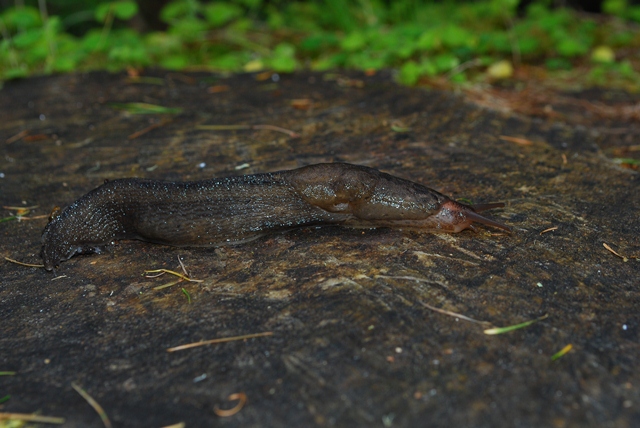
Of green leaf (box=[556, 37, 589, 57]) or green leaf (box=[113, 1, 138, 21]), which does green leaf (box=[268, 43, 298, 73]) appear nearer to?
green leaf (box=[113, 1, 138, 21])

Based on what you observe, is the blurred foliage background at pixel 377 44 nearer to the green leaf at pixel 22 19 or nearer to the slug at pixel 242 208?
the green leaf at pixel 22 19

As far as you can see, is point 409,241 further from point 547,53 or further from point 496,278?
point 547,53

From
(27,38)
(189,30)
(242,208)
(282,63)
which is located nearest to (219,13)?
(189,30)

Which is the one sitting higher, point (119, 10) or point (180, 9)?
point (119, 10)

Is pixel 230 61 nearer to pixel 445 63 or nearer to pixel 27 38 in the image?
pixel 27 38

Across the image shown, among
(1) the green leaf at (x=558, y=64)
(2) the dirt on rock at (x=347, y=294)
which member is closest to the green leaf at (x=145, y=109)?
(2) the dirt on rock at (x=347, y=294)

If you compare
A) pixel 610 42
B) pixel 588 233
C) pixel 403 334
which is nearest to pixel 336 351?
pixel 403 334
